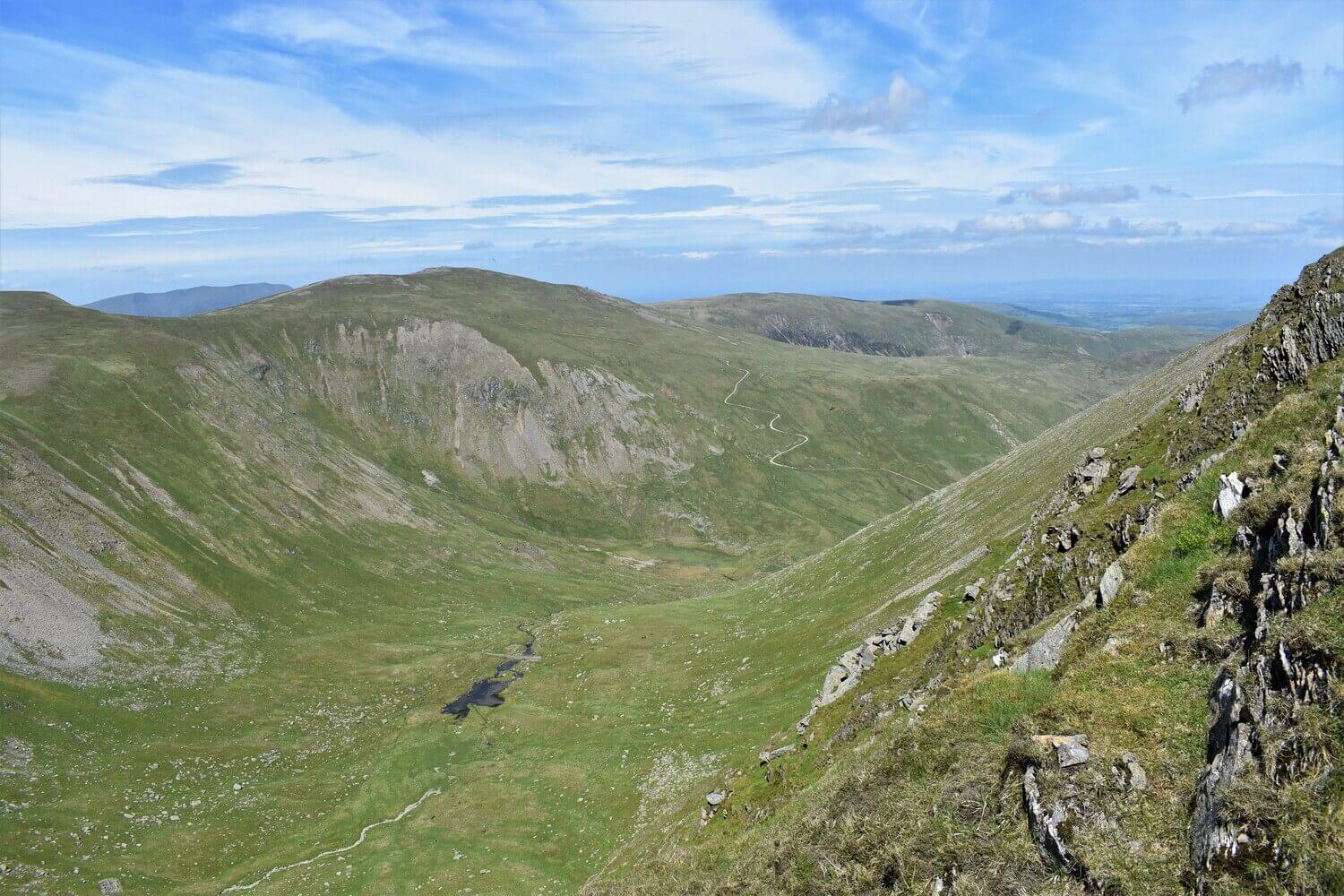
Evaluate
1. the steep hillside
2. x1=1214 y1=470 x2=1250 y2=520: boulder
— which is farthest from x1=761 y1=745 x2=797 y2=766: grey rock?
x1=1214 y1=470 x2=1250 y2=520: boulder

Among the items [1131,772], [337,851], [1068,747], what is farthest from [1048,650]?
[337,851]

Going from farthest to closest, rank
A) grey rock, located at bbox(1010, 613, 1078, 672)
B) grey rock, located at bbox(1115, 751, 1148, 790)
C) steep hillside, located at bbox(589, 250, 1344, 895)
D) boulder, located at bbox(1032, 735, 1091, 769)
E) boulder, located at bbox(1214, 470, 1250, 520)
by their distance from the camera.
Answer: boulder, located at bbox(1214, 470, 1250, 520) < grey rock, located at bbox(1010, 613, 1078, 672) < boulder, located at bbox(1032, 735, 1091, 769) < grey rock, located at bbox(1115, 751, 1148, 790) < steep hillside, located at bbox(589, 250, 1344, 895)

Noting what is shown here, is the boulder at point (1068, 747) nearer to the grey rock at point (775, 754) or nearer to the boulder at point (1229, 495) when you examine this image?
the boulder at point (1229, 495)

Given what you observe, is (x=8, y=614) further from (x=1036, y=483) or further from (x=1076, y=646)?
(x=1036, y=483)

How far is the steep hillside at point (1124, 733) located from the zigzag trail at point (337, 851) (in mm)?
44977

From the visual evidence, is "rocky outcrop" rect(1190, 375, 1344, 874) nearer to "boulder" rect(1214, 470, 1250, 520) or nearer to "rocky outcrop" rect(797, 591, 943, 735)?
"boulder" rect(1214, 470, 1250, 520)

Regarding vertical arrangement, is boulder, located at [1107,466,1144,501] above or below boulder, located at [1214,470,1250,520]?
below

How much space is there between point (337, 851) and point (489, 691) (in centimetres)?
3612

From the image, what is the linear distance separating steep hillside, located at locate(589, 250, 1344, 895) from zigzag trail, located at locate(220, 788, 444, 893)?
44977mm

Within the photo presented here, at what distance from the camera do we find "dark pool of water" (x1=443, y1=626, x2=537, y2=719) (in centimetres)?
9375

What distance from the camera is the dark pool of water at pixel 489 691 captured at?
93.8 meters

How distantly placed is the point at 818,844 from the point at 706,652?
261 feet

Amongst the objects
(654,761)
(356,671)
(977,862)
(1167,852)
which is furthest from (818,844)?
(356,671)

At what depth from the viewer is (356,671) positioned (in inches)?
4225
